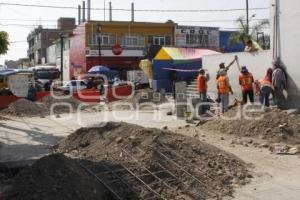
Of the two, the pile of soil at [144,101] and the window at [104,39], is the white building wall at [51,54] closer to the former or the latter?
the window at [104,39]

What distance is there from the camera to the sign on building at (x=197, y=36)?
56.6 m

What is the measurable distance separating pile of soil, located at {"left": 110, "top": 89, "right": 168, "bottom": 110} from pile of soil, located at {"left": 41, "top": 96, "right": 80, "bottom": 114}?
1848 millimetres

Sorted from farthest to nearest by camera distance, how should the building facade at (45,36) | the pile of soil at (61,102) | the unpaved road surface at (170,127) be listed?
the building facade at (45,36), the pile of soil at (61,102), the unpaved road surface at (170,127)

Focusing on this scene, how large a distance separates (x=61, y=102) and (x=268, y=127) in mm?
13498

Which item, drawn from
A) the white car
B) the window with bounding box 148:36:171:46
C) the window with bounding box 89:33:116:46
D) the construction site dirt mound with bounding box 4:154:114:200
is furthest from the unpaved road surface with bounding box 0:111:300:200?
the window with bounding box 148:36:171:46

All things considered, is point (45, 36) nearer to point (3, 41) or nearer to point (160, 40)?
point (160, 40)

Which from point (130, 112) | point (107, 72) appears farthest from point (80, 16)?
point (130, 112)

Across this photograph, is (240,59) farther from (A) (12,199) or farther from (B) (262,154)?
(A) (12,199)

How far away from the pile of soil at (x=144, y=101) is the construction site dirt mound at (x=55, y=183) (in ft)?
52.4

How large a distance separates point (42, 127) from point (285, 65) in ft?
27.7

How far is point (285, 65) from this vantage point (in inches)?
674

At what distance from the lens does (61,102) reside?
25.2 meters

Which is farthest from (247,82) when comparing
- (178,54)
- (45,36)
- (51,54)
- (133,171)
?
(45,36)

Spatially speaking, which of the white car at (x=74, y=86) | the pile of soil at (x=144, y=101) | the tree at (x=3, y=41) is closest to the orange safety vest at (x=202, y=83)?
the pile of soil at (x=144, y=101)
